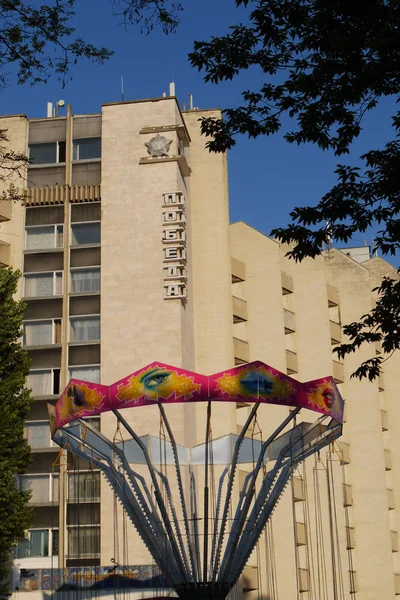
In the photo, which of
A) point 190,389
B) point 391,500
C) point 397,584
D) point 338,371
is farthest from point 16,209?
point 397,584

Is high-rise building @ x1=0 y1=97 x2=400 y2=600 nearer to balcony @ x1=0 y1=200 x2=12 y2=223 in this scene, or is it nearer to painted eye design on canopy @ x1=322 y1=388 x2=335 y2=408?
balcony @ x1=0 y1=200 x2=12 y2=223

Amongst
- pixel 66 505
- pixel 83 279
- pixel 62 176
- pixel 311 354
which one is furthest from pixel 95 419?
pixel 311 354

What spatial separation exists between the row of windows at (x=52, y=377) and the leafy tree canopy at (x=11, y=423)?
8269 millimetres

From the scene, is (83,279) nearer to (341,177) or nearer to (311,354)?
(311,354)

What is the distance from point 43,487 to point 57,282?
10.5 metres

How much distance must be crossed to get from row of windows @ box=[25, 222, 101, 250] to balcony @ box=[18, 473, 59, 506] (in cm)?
1192

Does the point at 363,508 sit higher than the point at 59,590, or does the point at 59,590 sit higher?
the point at 363,508

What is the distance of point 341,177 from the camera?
20312 mm

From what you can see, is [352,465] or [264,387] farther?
[352,465]

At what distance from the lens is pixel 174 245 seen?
4725 centimetres


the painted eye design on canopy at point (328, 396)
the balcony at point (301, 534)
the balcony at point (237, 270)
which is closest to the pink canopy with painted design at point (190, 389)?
the painted eye design on canopy at point (328, 396)

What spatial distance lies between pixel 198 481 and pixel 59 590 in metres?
8.42

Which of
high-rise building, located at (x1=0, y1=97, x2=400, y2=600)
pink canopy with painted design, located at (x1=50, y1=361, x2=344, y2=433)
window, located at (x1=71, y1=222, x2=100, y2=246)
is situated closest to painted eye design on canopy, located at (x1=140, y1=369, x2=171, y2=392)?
pink canopy with painted design, located at (x1=50, y1=361, x2=344, y2=433)

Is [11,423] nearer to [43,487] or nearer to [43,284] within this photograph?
[43,487]
